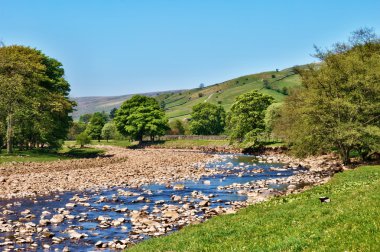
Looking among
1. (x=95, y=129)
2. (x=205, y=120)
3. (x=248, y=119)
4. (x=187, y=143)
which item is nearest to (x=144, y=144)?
(x=187, y=143)

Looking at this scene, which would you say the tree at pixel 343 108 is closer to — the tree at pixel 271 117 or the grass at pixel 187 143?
the tree at pixel 271 117

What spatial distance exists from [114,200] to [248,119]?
6635 cm

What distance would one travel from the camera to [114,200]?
32.4 metres

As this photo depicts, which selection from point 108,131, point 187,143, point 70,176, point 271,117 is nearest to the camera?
point 70,176

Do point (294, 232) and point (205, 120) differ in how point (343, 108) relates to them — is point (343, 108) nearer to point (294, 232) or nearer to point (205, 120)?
point (294, 232)

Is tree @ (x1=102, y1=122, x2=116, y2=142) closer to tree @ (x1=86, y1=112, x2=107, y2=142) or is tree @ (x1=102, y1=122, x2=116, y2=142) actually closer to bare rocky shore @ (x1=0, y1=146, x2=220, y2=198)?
tree @ (x1=86, y1=112, x2=107, y2=142)

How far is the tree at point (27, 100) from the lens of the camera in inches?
2489

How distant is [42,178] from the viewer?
43.4 m


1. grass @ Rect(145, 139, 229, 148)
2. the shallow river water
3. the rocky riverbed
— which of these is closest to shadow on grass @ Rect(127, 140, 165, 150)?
grass @ Rect(145, 139, 229, 148)

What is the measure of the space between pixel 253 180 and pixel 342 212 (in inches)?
1223

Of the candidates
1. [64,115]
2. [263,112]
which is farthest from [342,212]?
[263,112]

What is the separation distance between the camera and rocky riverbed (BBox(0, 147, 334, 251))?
71.9ft

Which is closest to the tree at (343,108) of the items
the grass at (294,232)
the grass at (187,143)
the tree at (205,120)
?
the grass at (294,232)

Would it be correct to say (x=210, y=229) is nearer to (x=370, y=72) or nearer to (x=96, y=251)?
(x=96, y=251)
